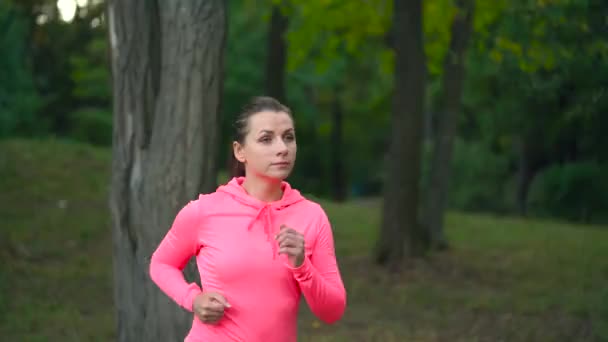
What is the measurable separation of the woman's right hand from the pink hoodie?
9 centimetres

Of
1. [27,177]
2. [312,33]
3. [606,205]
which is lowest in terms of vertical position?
[606,205]

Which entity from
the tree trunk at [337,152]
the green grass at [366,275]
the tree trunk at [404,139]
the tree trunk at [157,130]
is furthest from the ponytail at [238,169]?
the tree trunk at [337,152]

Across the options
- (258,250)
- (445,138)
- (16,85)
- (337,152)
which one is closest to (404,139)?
(445,138)

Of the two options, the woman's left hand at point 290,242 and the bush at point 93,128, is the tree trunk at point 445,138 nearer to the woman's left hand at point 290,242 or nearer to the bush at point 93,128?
the woman's left hand at point 290,242

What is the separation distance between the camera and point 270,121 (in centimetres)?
368

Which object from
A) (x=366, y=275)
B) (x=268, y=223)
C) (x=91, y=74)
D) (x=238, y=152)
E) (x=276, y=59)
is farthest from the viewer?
(x=91, y=74)

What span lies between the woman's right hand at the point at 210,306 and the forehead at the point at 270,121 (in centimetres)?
67

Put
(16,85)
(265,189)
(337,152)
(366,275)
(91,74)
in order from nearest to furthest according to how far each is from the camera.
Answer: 1. (265,189)
2. (366,275)
3. (16,85)
4. (91,74)
5. (337,152)

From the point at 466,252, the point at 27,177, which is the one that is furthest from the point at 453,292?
the point at 27,177

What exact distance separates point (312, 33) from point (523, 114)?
460 inches

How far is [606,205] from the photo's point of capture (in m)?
28.4

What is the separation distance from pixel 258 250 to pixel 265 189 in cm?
28

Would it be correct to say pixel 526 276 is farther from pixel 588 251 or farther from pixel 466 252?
pixel 588 251

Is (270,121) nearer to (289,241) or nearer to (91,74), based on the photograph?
(289,241)
